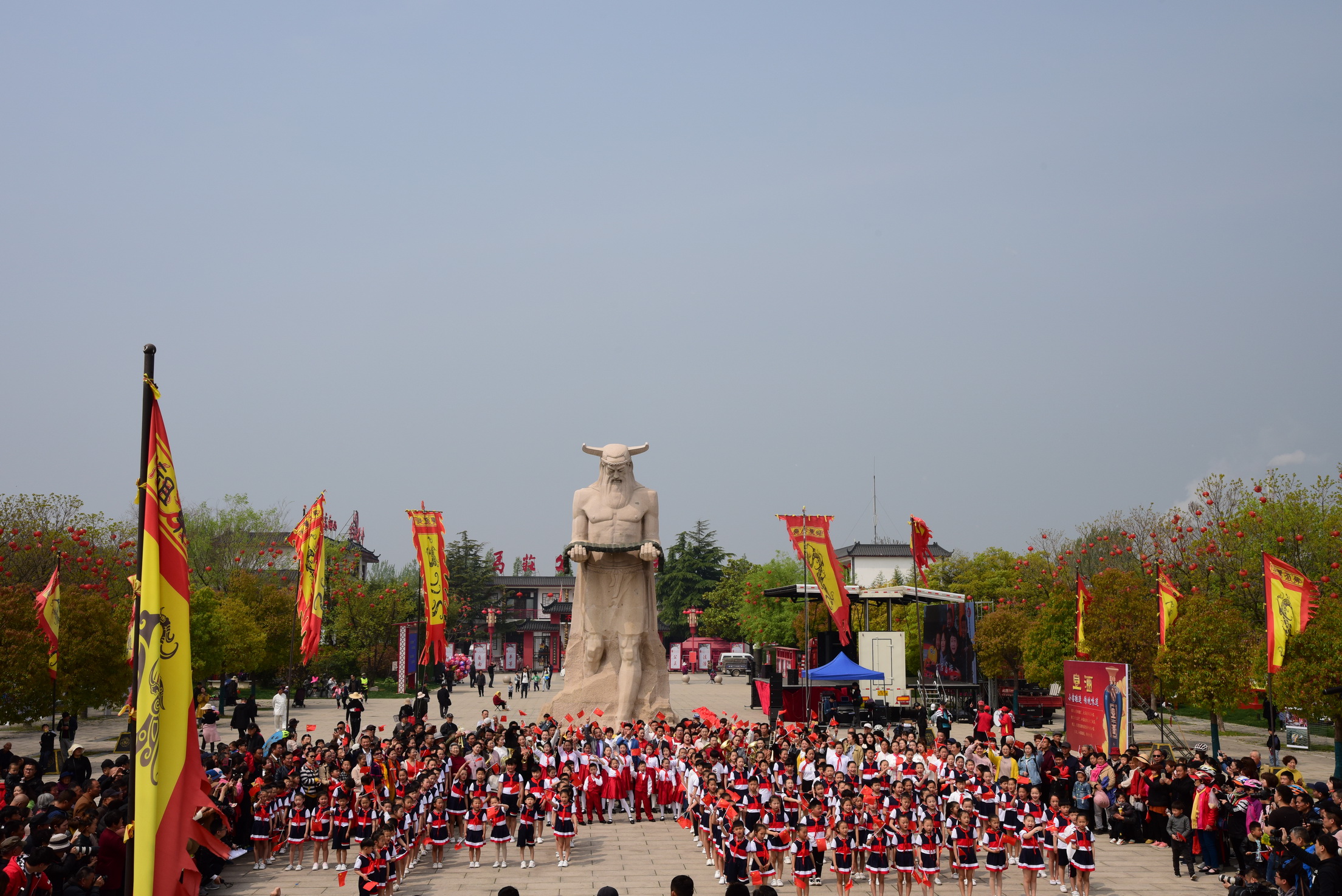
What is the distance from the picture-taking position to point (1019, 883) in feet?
49.8

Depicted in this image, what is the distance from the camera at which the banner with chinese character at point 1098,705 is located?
20.5m

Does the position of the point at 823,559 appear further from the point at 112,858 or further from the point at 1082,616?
the point at 112,858

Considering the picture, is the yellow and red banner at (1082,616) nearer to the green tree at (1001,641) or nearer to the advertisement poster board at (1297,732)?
the advertisement poster board at (1297,732)

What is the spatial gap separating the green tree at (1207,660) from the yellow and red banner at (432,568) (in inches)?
763

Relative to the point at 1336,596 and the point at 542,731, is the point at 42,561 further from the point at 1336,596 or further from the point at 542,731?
the point at 1336,596

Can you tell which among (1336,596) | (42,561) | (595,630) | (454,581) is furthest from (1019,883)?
(454,581)

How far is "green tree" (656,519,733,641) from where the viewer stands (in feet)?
289

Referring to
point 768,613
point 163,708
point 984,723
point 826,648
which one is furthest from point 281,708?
point 768,613

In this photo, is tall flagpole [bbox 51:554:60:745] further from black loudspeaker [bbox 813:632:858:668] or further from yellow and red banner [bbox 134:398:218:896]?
black loudspeaker [bbox 813:632:858:668]

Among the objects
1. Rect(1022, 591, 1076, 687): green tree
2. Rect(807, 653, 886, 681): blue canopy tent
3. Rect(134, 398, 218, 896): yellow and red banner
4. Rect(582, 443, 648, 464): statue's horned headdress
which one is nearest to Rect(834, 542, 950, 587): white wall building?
Rect(1022, 591, 1076, 687): green tree

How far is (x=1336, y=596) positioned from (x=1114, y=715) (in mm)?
7924

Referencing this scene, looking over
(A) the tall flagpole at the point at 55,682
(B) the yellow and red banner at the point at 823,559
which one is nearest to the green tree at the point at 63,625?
(A) the tall flagpole at the point at 55,682

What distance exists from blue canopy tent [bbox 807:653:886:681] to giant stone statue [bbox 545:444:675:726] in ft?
22.4

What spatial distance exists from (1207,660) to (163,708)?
25.4 m
